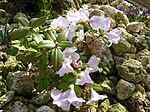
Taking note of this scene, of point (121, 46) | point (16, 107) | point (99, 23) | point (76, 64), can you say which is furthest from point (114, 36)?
point (16, 107)

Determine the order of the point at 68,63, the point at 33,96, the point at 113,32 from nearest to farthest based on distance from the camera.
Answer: the point at 68,63
the point at 33,96
the point at 113,32

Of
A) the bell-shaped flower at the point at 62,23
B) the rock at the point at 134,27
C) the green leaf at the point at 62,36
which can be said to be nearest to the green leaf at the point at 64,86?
the green leaf at the point at 62,36

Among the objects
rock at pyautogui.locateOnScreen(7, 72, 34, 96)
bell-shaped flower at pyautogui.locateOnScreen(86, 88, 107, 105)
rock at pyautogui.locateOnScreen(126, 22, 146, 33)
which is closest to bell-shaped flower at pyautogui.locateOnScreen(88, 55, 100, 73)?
bell-shaped flower at pyautogui.locateOnScreen(86, 88, 107, 105)

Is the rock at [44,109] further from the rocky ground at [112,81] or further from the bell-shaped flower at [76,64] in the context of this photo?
the bell-shaped flower at [76,64]

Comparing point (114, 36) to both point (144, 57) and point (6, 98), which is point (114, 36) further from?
point (6, 98)

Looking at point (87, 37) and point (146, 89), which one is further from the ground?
point (87, 37)

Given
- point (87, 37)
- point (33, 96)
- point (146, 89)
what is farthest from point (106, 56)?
point (33, 96)

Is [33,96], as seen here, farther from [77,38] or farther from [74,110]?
[77,38]
